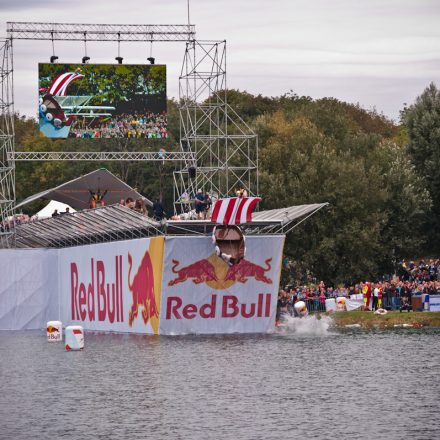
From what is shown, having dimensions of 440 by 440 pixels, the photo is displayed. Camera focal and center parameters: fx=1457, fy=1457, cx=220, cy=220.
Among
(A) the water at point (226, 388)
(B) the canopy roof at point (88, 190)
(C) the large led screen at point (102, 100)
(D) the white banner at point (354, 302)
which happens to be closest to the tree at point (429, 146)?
(D) the white banner at point (354, 302)

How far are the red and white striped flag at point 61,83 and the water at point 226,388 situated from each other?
16.2 m

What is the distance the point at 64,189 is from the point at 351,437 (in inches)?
1841

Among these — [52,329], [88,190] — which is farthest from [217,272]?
[88,190]

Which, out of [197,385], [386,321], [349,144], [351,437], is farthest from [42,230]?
[351,437]

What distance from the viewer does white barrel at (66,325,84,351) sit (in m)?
57.5

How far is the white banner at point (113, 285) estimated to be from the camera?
201 ft

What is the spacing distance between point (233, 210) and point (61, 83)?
17.8m

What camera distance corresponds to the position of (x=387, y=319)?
67188mm

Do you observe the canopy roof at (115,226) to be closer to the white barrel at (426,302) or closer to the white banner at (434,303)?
the white barrel at (426,302)

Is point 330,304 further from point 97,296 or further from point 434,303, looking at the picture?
point 97,296

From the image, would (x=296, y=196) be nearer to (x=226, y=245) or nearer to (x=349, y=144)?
(x=349, y=144)

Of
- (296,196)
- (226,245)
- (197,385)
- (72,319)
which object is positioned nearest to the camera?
(197,385)

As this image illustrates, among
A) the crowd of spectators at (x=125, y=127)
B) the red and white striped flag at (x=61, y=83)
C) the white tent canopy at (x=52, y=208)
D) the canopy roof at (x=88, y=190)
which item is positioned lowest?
the white tent canopy at (x=52, y=208)

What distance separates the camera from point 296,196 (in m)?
A: 85.3
